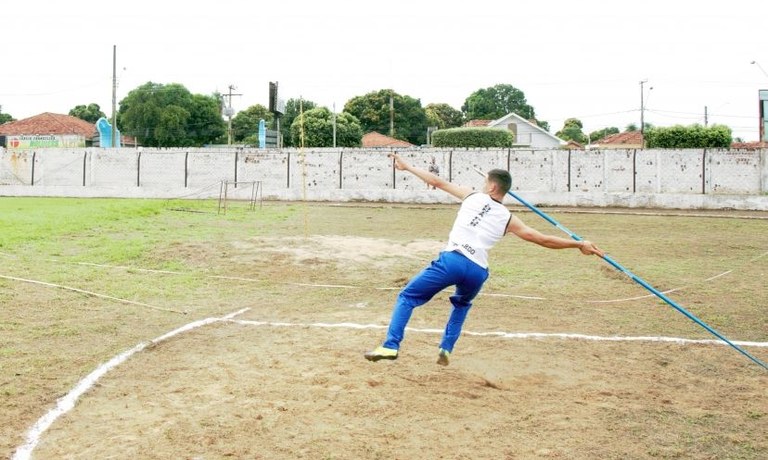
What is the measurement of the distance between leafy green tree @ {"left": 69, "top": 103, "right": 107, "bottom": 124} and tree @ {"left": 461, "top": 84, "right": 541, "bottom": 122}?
2041 inches

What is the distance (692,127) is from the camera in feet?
137

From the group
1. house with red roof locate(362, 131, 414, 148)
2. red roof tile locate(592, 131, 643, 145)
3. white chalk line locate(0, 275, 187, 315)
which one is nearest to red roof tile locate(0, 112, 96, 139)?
house with red roof locate(362, 131, 414, 148)

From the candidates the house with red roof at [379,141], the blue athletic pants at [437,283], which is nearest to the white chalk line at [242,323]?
the blue athletic pants at [437,283]

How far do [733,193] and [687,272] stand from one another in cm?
2261

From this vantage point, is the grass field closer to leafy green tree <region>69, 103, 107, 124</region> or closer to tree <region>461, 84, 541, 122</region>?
leafy green tree <region>69, 103, 107, 124</region>

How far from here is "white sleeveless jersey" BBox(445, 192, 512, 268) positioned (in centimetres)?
684

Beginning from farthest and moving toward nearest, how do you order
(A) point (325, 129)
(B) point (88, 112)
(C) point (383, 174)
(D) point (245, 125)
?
(B) point (88, 112) < (D) point (245, 125) < (A) point (325, 129) < (C) point (383, 174)

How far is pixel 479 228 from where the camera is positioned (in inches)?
270

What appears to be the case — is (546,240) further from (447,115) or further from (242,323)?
(447,115)

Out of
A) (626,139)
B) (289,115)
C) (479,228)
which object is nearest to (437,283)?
(479,228)

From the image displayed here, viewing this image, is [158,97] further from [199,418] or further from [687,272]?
[199,418]

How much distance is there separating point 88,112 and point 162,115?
92.9 ft

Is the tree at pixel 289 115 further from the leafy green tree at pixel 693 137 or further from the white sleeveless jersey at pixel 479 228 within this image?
the white sleeveless jersey at pixel 479 228

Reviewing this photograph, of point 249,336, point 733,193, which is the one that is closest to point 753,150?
point 733,193
